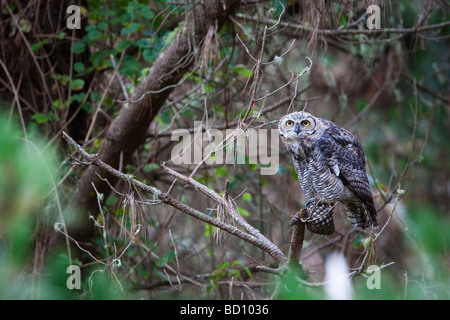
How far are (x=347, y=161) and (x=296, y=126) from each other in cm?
34

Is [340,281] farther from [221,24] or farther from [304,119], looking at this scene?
[221,24]

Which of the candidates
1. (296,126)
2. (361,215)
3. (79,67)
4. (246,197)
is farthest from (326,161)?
(79,67)

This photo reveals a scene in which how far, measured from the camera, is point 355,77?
4.28 meters

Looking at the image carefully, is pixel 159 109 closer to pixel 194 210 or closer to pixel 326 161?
pixel 326 161

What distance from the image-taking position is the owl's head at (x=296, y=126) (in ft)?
7.70

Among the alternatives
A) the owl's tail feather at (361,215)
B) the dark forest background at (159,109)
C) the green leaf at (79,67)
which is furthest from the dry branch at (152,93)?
the owl's tail feather at (361,215)

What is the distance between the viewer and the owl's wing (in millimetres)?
2479

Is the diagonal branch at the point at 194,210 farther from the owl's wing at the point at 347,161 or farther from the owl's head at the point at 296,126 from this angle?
the owl's wing at the point at 347,161

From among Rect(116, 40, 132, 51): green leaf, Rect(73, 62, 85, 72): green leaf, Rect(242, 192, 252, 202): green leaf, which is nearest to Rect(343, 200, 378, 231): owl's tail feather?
Rect(242, 192, 252, 202): green leaf

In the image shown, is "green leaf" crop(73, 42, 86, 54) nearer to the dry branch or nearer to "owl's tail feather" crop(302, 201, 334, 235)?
the dry branch

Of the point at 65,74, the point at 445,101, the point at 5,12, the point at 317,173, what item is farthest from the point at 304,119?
the point at 445,101

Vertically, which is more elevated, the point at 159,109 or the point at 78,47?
the point at 78,47

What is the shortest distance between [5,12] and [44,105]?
0.57 metres

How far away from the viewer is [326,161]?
2.49m
